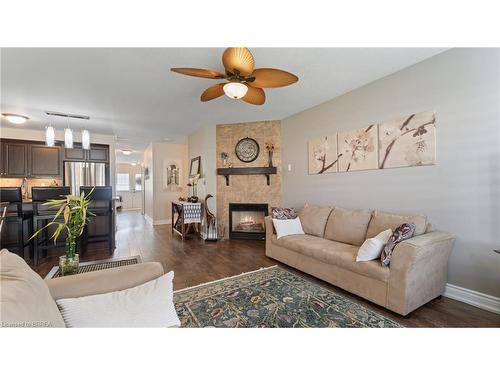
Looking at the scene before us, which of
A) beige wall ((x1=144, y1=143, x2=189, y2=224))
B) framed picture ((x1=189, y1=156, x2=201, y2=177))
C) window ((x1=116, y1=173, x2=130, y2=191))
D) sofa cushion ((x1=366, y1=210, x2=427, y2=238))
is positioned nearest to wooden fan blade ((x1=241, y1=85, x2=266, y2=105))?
sofa cushion ((x1=366, y1=210, x2=427, y2=238))

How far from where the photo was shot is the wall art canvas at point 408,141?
2.25 m

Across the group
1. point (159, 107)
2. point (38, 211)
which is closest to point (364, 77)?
point (159, 107)

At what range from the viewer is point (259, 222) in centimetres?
452

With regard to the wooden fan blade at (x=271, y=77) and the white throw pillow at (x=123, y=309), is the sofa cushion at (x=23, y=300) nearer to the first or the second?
the white throw pillow at (x=123, y=309)

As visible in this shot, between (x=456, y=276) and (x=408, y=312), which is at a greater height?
(x=456, y=276)

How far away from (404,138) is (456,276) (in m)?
1.50

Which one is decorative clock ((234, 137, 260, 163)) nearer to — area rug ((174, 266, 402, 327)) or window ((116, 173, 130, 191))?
area rug ((174, 266, 402, 327))

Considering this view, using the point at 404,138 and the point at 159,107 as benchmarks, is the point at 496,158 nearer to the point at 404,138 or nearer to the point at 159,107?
the point at 404,138

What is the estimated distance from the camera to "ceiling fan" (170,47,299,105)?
1.63m

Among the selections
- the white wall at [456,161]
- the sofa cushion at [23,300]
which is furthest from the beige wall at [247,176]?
the sofa cushion at [23,300]

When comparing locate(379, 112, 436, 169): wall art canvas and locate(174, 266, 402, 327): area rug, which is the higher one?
locate(379, 112, 436, 169): wall art canvas

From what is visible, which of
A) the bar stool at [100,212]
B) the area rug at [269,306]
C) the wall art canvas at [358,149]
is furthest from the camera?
the bar stool at [100,212]

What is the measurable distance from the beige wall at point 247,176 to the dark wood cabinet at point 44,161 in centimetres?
347

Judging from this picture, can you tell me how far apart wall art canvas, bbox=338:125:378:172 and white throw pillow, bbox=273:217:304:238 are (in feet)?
3.44
